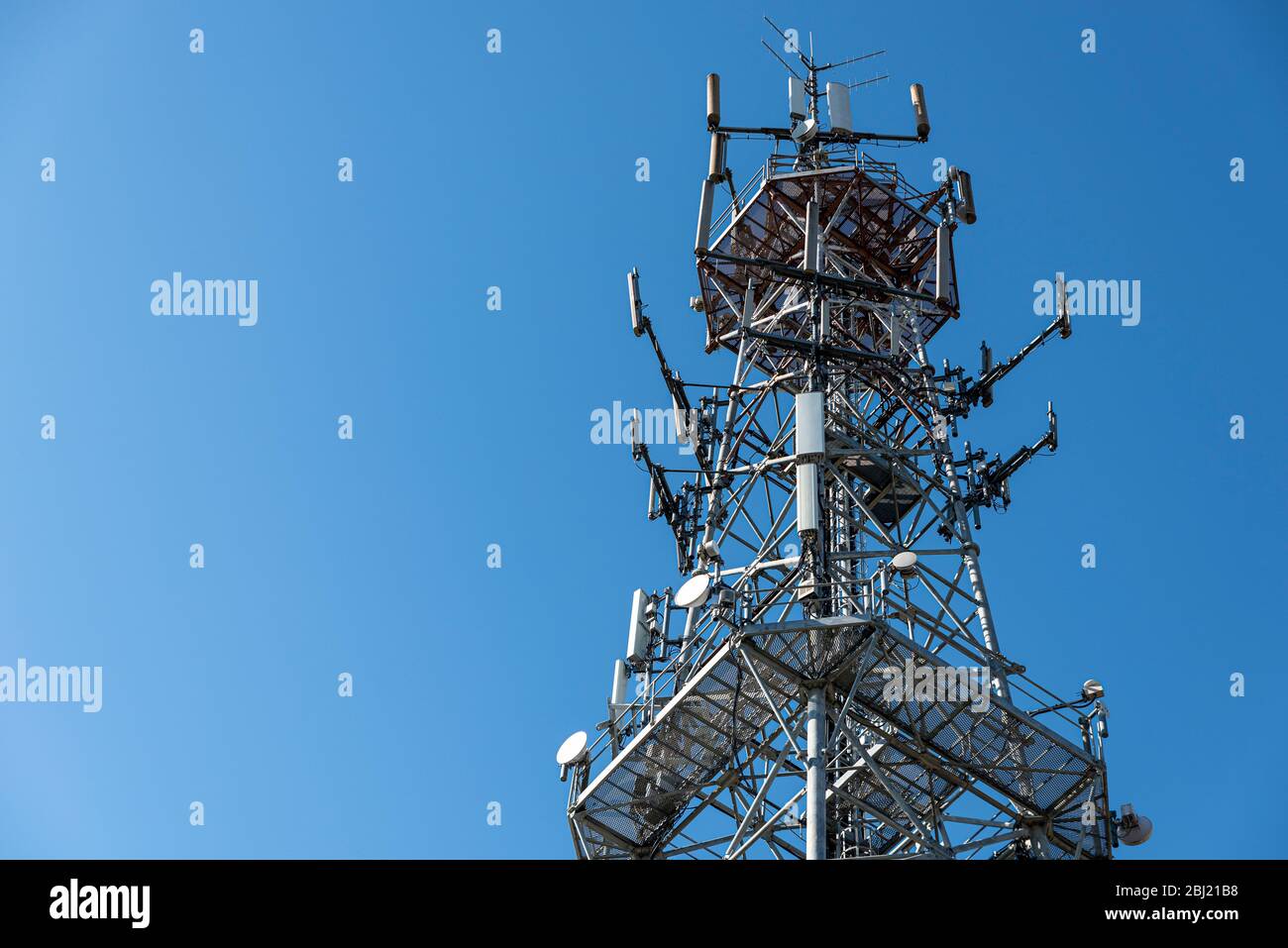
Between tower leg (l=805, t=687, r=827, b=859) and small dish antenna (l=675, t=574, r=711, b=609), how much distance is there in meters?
2.37

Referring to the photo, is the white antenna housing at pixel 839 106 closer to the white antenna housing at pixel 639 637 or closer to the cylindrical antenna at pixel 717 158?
the cylindrical antenna at pixel 717 158

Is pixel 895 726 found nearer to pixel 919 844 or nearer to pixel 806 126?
pixel 919 844

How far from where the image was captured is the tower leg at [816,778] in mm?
22359

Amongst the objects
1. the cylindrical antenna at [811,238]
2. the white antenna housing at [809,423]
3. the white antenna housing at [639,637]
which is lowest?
the white antenna housing at [639,637]

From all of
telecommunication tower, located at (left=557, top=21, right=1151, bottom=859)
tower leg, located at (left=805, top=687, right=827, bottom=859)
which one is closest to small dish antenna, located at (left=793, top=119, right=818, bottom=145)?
telecommunication tower, located at (left=557, top=21, right=1151, bottom=859)

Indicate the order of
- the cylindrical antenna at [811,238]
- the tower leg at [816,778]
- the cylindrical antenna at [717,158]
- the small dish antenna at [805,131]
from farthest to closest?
the small dish antenna at [805,131], the cylindrical antenna at [717,158], the cylindrical antenna at [811,238], the tower leg at [816,778]

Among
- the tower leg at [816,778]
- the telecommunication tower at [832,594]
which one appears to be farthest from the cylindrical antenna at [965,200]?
the tower leg at [816,778]

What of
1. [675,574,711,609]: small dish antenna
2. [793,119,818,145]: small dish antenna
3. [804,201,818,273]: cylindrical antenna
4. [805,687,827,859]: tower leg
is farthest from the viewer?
[793,119,818,145]: small dish antenna

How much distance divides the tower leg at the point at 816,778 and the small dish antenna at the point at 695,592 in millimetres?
2373

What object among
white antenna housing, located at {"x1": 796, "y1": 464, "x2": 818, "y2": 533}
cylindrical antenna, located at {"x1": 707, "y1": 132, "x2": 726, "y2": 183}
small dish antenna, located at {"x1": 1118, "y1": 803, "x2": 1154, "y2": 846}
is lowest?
small dish antenna, located at {"x1": 1118, "y1": 803, "x2": 1154, "y2": 846}

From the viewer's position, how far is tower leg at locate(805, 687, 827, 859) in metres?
22.4

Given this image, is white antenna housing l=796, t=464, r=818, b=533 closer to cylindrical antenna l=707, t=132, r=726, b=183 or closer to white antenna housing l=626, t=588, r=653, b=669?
white antenna housing l=626, t=588, r=653, b=669

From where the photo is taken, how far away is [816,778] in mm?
23125

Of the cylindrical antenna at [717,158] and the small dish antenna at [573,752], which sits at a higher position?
the cylindrical antenna at [717,158]
